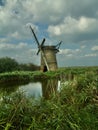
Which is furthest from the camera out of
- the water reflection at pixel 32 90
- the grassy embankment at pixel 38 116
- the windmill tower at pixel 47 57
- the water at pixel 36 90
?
the windmill tower at pixel 47 57

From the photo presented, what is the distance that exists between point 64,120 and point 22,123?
645mm

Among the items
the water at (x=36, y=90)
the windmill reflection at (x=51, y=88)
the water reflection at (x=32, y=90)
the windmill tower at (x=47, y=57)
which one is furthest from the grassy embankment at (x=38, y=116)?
the windmill tower at (x=47, y=57)

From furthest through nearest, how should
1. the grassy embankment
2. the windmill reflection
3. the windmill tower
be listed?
1. the windmill tower
2. the windmill reflection
3. the grassy embankment

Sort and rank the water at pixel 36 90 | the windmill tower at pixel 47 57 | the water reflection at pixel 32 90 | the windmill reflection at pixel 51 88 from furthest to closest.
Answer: the windmill tower at pixel 47 57
the windmill reflection at pixel 51 88
the water reflection at pixel 32 90
the water at pixel 36 90

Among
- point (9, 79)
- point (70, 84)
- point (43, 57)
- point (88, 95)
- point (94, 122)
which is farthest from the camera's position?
point (43, 57)

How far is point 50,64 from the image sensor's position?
36.8 metres

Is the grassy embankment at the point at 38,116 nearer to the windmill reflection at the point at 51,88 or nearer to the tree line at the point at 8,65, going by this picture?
the windmill reflection at the point at 51,88

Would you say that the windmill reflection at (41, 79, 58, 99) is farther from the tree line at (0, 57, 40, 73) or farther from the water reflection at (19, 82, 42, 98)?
the tree line at (0, 57, 40, 73)

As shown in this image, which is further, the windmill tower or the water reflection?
the windmill tower

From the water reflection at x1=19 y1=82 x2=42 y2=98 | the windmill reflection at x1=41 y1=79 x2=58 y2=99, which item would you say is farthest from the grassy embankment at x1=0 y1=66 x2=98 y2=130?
the windmill reflection at x1=41 y1=79 x2=58 y2=99

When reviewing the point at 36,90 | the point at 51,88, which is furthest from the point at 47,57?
the point at 51,88

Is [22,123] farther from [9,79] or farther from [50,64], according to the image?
[50,64]

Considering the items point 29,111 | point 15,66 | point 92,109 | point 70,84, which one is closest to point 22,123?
point 29,111

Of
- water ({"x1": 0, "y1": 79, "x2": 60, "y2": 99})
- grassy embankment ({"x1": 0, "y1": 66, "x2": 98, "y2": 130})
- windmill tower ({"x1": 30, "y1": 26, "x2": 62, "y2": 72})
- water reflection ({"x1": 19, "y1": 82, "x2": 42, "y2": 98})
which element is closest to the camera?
grassy embankment ({"x1": 0, "y1": 66, "x2": 98, "y2": 130})
